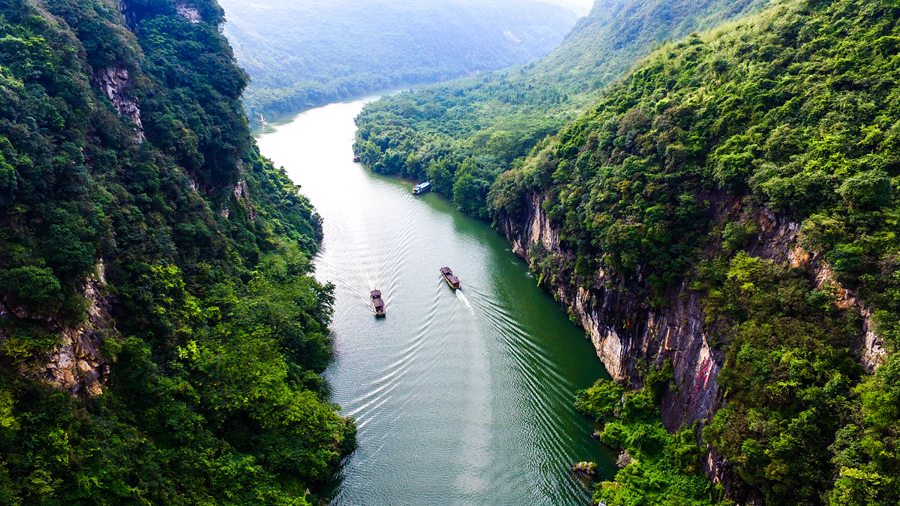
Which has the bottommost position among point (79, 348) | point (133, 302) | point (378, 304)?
point (79, 348)

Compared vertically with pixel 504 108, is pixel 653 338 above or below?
below

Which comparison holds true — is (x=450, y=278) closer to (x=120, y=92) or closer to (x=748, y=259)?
(x=748, y=259)

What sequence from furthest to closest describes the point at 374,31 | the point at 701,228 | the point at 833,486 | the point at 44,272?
1. the point at 374,31
2. the point at 701,228
3. the point at 44,272
4. the point at 833,486

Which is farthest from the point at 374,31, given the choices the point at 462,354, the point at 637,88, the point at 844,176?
the point at 844,176

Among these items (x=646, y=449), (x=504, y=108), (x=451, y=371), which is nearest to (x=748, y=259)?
(x=646, y=449)

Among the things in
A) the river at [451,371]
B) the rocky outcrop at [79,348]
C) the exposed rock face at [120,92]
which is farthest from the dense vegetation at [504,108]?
the rocky outcrop at [79,348]

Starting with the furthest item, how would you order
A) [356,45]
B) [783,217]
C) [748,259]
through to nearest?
[356,45] < [748,259] < [783,217]

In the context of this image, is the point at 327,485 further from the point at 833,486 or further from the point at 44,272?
the point at 833,486

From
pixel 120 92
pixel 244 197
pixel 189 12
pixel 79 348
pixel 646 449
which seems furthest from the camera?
pixel 189 12
